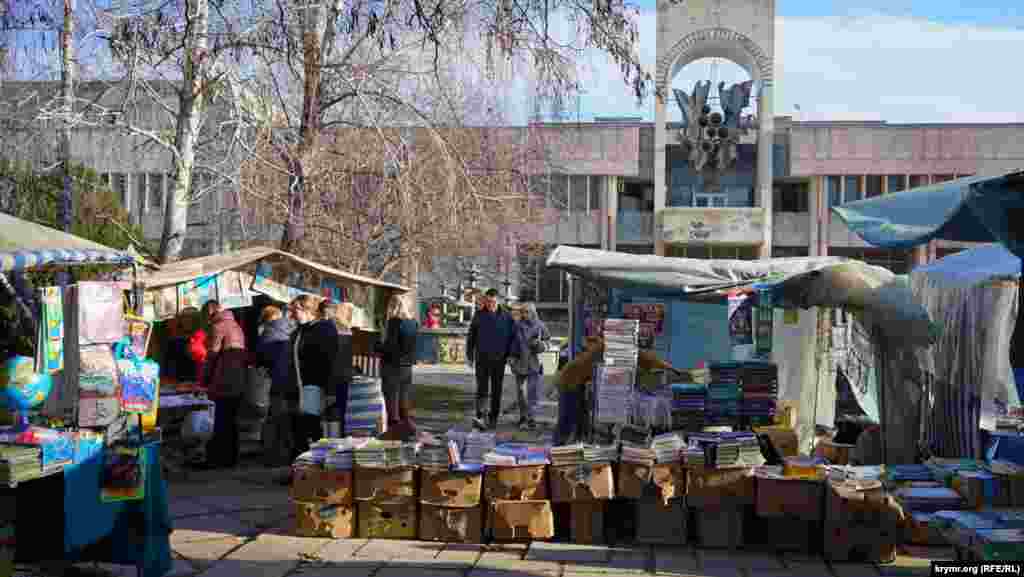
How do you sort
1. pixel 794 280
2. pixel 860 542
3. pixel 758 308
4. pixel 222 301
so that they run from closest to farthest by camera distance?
pixel 860 542, pixel 794 280, pixel 222 301, pixel 758 308

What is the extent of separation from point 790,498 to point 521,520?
74.9 inches

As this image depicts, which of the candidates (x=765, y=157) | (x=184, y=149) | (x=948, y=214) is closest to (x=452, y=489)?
(x=948, y=214)

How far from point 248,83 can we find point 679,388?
6.41m

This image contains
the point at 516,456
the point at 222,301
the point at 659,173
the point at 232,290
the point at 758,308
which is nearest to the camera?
the point at 516,456

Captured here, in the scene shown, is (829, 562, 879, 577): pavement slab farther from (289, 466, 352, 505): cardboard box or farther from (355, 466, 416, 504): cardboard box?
(289, 466, 352, 505): cardboard box

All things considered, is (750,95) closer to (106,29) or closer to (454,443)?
(106,29)

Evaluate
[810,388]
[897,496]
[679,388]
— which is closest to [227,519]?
[679,388]

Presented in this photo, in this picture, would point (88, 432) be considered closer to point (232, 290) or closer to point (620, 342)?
point (620, 342)

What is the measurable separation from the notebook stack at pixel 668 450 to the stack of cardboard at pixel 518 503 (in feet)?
2.71

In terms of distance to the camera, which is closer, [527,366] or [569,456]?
[569,456]

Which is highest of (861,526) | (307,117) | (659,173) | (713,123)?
(713,123)

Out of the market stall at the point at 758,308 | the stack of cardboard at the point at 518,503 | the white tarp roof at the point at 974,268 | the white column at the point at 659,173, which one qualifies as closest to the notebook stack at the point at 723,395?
the market stall at the point at 758,308

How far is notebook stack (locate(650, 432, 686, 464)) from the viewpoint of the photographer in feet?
27.5

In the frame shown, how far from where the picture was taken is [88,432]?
6.70 meters
